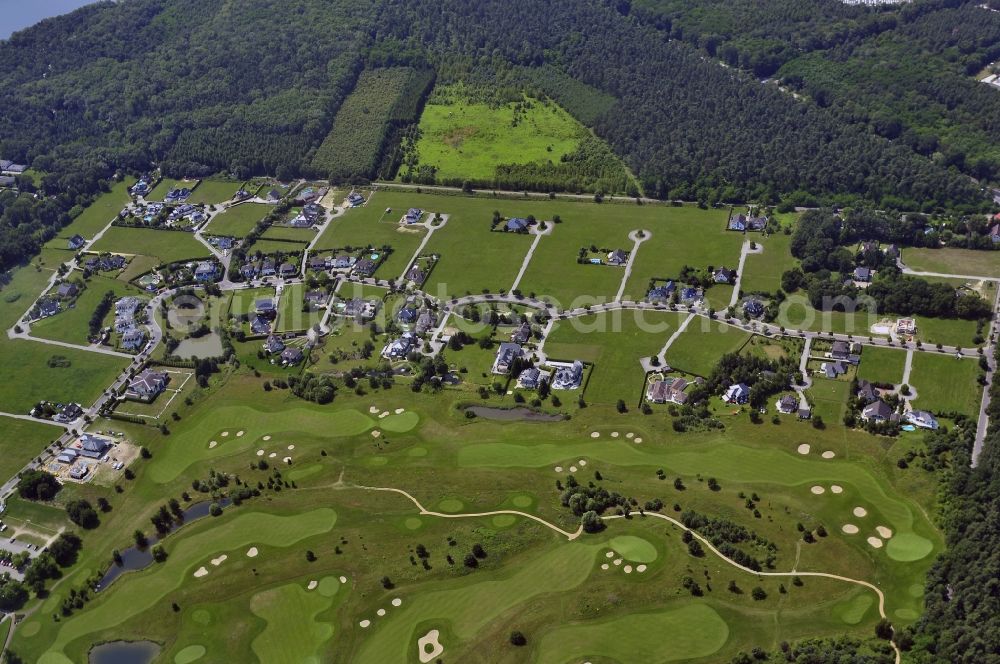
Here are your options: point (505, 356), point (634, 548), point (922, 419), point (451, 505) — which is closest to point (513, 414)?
point (505, 356)

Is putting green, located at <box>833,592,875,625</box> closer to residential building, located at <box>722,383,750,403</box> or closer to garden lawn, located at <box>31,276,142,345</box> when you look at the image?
residential building, located at <box>722,383,750,403</box>

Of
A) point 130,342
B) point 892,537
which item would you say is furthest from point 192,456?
point 892,537

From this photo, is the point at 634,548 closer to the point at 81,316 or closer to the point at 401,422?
the point at 401,422

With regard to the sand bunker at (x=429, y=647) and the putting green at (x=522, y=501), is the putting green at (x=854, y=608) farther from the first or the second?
the sand bunker at (x=429, y=647)

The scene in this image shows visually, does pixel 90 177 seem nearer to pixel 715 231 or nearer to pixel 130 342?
pixel 130 342

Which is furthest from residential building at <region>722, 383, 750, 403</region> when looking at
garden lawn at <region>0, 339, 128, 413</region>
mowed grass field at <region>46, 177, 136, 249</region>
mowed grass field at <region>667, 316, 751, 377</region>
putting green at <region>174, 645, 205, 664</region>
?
mowed grass field at <region>46, 177, 136, 249</region>

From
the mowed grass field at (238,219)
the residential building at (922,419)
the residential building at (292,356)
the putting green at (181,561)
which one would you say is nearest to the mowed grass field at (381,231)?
the mowed grass field at (238,219)

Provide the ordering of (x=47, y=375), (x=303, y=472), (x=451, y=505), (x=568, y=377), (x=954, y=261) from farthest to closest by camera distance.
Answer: (x=954, y=261)
(x=47, y=375)
(x=568, y=377)
(x=303, y=472)
(x=451, y=505)
